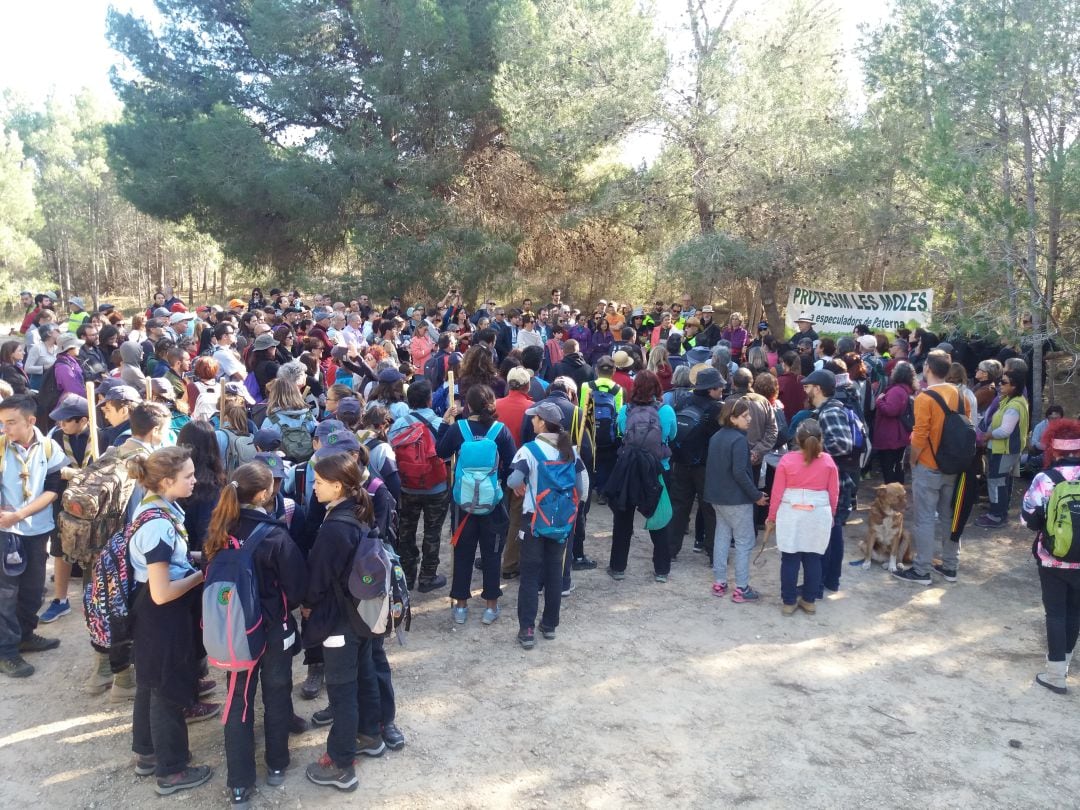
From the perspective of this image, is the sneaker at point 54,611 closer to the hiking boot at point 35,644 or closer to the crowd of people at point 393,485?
the crowd of people at point 393,485

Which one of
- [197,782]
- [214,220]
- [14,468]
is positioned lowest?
[197,782]

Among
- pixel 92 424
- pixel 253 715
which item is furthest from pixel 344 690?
pixel 92 424

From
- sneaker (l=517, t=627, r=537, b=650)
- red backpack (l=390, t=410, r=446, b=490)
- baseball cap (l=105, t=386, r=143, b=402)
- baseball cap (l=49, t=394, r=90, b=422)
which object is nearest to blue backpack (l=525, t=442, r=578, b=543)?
sneaker (l=517, t=627, r=537, b=650)

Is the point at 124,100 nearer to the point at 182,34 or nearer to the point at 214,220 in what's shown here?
the point at 182,34

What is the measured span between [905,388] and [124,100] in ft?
68.0

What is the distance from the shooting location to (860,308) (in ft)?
40.3

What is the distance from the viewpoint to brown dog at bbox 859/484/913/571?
6391mm

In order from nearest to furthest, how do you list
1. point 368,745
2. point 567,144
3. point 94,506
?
point 368,745 → point 94,506 → point 567,144

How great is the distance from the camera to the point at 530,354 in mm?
7238

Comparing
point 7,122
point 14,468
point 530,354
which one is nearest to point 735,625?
point 530,354

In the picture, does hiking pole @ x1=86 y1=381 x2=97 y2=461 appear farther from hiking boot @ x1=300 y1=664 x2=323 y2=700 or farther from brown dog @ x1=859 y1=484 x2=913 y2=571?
brown dog @ x1=859 y1=484 x2=913 y2=571

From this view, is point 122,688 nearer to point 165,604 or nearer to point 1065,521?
point 165,604

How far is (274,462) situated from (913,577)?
17.5 ft

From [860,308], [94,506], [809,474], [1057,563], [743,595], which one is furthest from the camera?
[860,308]
